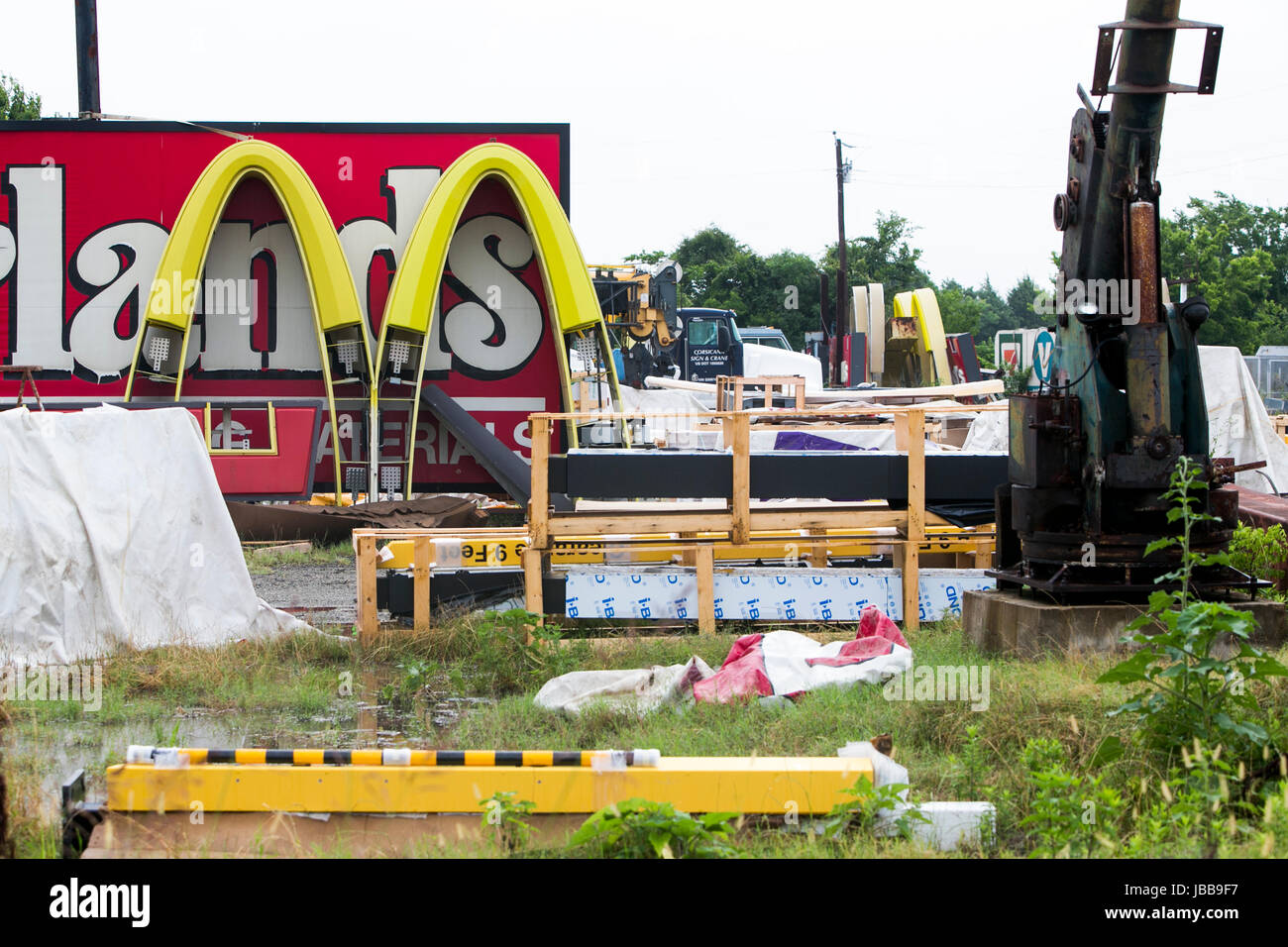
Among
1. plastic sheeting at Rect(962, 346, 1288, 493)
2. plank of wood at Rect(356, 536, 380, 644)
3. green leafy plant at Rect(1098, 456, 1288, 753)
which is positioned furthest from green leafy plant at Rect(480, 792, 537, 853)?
plastic sheeting at Rect(962, 346, 1288, 493)

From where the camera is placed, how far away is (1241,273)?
149ft

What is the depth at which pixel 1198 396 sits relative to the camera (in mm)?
7328

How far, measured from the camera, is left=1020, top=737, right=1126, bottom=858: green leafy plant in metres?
4.06

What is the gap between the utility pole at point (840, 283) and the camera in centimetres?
3681

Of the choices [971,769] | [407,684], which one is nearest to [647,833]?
[971,769]

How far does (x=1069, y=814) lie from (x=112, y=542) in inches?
268

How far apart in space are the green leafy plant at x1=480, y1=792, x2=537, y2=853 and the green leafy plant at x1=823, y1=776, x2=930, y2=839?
3.42 ft

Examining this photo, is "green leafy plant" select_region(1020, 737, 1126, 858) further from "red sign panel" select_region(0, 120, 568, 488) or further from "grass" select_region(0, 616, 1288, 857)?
"red sign panel" select_region(0, 120, 568, 488)

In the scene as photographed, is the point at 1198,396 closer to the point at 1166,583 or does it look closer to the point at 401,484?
the point at 1166,583

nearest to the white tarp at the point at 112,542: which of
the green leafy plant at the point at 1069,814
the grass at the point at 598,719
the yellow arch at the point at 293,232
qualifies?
the grass at the point at 598,719

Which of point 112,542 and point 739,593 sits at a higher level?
point 112,542

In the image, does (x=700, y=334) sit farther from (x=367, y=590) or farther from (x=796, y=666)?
(x=796, y=666)

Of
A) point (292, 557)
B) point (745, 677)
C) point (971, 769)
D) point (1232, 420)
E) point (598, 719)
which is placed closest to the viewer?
point (971, 769)
